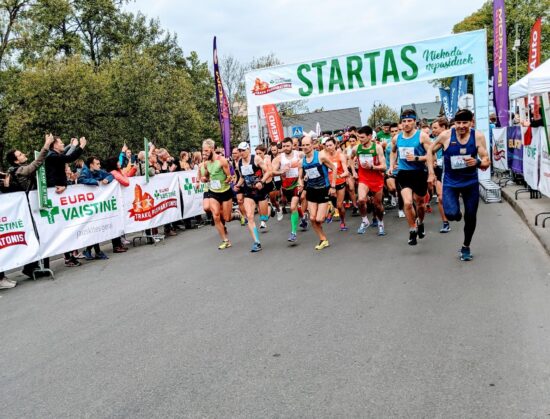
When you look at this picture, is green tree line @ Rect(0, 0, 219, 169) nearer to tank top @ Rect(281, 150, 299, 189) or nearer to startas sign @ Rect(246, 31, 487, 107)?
startas sign @ Rect(246, 31, 487, 107)

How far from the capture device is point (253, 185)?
31.6ft

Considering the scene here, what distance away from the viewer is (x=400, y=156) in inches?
324

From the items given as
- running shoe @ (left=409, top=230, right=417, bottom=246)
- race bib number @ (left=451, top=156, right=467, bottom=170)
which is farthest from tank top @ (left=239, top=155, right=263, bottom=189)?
race bib number @ (left=451, top=156, right=467, bottom=170)

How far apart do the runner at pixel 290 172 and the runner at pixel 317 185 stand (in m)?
0.68

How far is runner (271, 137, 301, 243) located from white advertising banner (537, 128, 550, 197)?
14.5ft

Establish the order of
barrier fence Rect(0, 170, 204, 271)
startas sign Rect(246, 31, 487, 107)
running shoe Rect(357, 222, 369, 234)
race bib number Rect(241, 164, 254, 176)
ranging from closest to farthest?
barrier fence Rect(0, 170, 204, 271) → running shoe Rect(357, 222, 369, 234) → race bib number Rect(241, 164, 254, 176) → startas sign Rect(246, 31, 487, 107)

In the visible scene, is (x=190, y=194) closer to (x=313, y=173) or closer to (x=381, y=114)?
(x=313, y=173)

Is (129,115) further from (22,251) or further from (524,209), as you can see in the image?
(524,209)

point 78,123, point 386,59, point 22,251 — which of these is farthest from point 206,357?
point 78,123

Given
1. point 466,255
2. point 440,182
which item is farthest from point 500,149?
point 466,255

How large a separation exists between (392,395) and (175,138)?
27.0 m

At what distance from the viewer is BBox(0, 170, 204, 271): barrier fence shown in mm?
A: 7891

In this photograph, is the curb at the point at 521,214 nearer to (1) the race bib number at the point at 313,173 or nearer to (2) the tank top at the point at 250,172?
(1) the race bib number at the point at 313,173

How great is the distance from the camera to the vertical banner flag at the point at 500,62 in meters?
14.0
